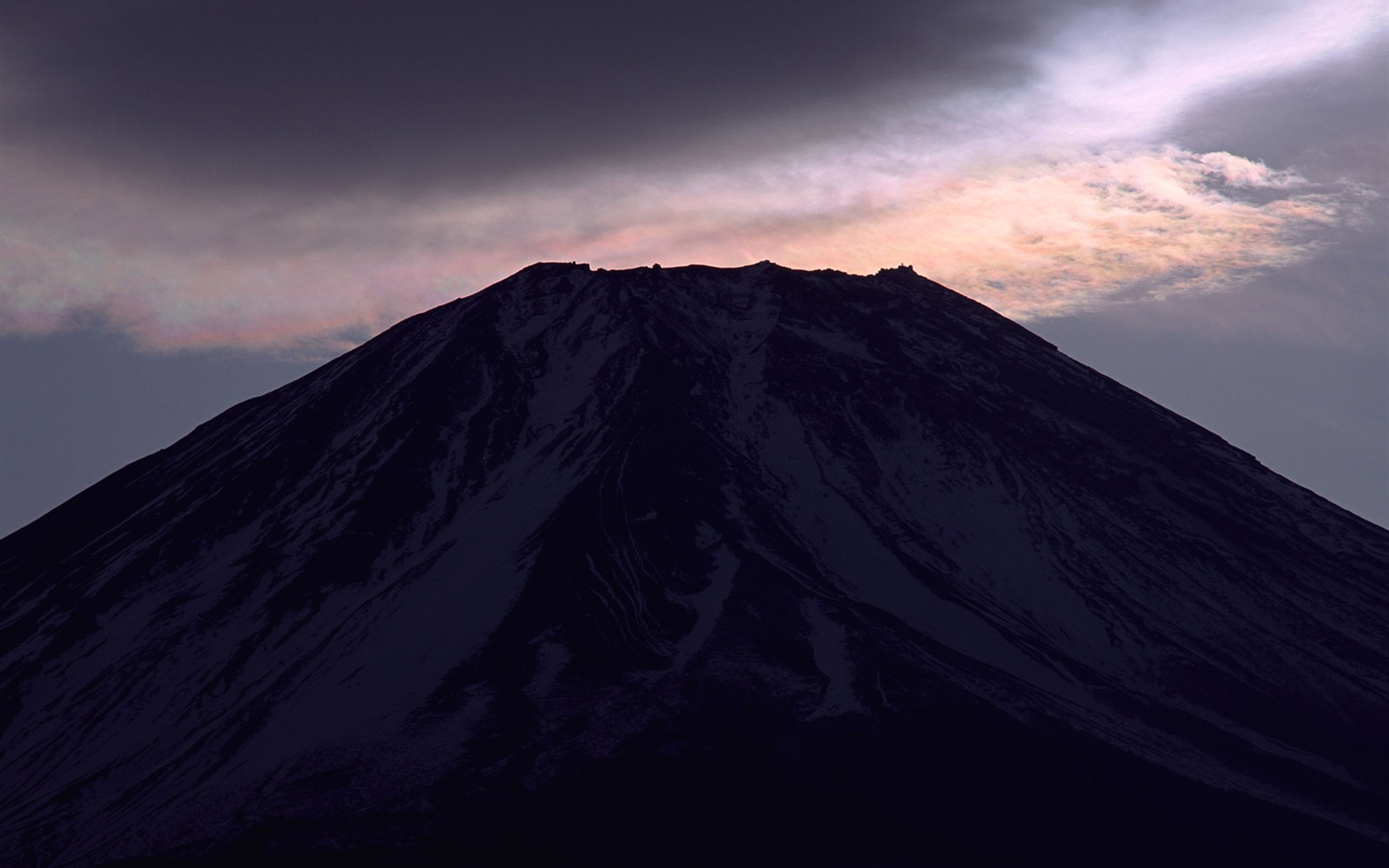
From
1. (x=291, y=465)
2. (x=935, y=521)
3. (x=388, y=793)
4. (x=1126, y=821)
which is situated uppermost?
(x=291, y=465)

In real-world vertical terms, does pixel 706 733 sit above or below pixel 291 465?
below

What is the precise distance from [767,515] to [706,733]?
28842mm

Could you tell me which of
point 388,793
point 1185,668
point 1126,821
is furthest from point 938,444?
point 388,793

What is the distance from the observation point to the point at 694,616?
373 ft

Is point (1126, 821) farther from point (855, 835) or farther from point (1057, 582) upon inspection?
point (1057, 582)

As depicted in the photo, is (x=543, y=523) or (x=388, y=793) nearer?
(x=388, y=793)

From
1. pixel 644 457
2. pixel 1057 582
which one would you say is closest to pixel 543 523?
pixel 644 457

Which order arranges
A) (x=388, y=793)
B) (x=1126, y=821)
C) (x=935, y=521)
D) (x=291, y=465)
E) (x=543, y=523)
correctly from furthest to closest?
(x=291, y=465) → (x=935, y=521) → (x=543, y=523) → (x=1126, y=821) → (x=388, y=793)

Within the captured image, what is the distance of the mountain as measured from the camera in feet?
322

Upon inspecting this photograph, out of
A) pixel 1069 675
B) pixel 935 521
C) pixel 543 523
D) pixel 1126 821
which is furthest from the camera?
pixel 935 521

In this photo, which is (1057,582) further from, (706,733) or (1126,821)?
(706,733)

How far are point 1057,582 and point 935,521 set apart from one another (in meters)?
10.6

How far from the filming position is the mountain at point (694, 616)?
322 ft

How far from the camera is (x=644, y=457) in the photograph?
436ft
